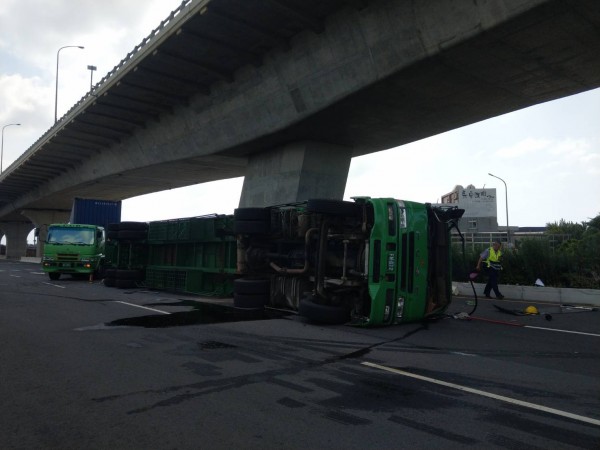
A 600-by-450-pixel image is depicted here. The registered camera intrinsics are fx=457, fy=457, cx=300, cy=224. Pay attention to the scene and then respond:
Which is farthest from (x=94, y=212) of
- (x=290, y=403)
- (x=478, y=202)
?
(x=478, y=202)

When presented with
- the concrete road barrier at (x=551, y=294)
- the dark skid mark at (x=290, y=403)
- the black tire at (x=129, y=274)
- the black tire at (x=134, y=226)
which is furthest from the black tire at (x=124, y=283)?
the dark skid mark at (x=290, y=403)

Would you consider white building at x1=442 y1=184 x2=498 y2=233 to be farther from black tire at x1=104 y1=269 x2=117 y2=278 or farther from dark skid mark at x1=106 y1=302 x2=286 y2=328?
dark skid mark at x1=106 y1=302 x2=286 y2=328

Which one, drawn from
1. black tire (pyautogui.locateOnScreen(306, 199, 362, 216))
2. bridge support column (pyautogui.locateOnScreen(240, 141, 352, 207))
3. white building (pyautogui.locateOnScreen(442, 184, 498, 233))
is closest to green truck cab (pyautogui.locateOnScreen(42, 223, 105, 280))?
bridge support column (pyautogui.locateOnScreen(240, 141, 352, 207))

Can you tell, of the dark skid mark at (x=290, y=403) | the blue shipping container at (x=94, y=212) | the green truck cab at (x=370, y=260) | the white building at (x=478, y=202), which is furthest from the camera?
the white building at (x=478, y=202)

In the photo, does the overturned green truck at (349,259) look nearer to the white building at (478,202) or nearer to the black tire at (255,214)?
the black tire at (255,214)

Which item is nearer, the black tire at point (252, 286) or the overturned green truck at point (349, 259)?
the overturned green truck at point (349, 259)

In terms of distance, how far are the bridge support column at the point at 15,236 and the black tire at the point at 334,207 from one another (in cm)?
8094

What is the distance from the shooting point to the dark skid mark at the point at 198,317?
8708 millimetres

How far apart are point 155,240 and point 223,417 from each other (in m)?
12.9

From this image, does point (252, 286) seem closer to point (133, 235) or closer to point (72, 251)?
point (133, 235)

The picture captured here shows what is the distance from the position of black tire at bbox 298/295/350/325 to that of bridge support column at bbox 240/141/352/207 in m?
10.4

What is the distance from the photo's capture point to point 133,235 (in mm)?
16516

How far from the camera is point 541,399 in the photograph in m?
4.56

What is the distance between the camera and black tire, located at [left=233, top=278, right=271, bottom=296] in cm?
1041
